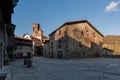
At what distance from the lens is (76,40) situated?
174 feet

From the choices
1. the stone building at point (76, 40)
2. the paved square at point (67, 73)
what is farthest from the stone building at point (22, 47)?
the paved square at point (67, 73)

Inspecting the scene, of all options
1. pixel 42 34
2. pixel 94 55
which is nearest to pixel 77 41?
pixel 94 55

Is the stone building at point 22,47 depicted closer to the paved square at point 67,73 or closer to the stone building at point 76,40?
the stone building at point 76,40

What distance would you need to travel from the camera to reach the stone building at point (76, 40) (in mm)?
52938

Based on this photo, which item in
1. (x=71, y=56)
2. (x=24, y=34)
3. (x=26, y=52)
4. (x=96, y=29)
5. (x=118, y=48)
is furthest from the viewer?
(x=24, y=34)

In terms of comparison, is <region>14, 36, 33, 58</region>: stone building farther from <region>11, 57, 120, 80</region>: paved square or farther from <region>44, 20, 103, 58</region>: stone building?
<region>11, 57, 120, 80</region>: paved square

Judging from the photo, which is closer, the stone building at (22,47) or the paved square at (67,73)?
the paved square at (67,73)

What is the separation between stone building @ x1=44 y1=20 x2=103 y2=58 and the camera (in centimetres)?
5294

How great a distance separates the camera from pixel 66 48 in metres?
53.0

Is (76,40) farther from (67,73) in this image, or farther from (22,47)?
(67,73)

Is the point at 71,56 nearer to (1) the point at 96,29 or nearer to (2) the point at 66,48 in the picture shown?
(2) the point at 66,48

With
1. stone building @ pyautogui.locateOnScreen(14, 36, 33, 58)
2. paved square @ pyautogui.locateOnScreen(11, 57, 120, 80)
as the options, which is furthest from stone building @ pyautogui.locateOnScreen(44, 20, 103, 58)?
paved square @ pyautogui.locateOnScreen(11, 57, 120, 80)

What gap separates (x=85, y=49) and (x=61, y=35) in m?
7.36

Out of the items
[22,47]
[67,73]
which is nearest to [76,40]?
[22,47]
